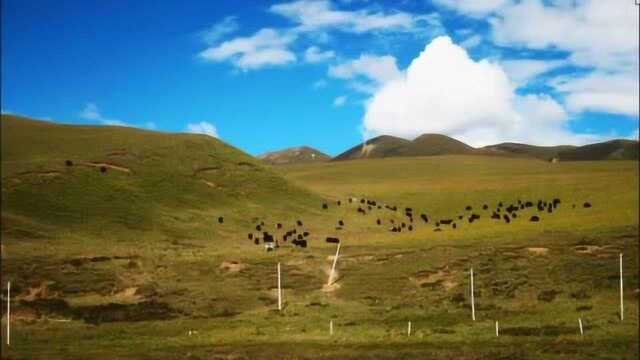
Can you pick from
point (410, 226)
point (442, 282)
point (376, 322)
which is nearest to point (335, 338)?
point (376, 322)

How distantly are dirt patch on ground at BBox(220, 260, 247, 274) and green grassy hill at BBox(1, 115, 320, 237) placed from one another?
2114cm

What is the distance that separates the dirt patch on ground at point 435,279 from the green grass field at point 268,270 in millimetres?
227

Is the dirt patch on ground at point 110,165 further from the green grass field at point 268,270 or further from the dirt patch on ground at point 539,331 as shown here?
the dirt patch on ground at point 539,331

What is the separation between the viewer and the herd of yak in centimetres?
8428

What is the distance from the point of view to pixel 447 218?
108875 millimetres

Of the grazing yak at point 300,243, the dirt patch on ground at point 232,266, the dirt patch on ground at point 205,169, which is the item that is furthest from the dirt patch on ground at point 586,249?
the dirt patch on ground at point 205,169

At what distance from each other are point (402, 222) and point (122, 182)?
3920 centimetres

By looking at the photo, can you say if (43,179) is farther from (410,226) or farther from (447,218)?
(447,218)

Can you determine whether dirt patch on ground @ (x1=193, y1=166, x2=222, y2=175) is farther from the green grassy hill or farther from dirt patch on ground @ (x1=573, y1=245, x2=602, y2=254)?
dirt patch on ground @ (x1=573, y1=245, x2=602, y2=254)

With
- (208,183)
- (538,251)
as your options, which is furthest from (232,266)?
(208,183)

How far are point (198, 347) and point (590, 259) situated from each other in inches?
1351

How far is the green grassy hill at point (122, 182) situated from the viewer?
84.4 metres

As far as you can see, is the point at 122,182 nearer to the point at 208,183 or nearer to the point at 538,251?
the point at 208,183

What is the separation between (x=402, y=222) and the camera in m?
105
